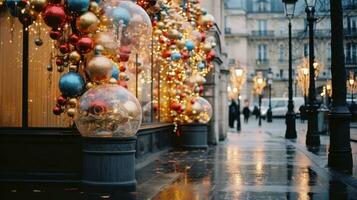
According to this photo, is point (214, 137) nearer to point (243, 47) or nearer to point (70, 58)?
point (70, 58)

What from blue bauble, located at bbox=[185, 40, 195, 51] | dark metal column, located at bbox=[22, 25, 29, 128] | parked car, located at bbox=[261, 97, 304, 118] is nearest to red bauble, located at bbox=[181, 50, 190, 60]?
blue bauble, located at bbox=[185, 40, 195, 51]

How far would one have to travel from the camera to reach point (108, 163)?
10844 mm

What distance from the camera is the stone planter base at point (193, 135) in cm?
2130

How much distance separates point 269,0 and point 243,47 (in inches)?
429

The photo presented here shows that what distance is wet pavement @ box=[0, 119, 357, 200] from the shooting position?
1065 cm

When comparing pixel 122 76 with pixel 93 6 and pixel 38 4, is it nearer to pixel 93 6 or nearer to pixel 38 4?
pixel 93 6

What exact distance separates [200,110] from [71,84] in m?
10.4

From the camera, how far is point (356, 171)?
14.2 m

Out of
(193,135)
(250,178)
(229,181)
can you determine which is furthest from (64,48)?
(193,135)

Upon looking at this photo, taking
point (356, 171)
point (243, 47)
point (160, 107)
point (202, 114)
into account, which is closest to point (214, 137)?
point (202, 114)

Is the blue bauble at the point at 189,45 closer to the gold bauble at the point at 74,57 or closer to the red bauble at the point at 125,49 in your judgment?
the red bauble at the point at 125,49

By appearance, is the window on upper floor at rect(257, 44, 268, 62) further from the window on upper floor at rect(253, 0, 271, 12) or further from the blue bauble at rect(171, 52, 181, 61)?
the blue bauble at rect(171, 52, 181, 61)

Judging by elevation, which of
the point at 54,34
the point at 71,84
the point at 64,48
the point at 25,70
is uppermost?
the point at 54,34

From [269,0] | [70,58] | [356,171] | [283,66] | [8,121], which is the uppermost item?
[269,0]
